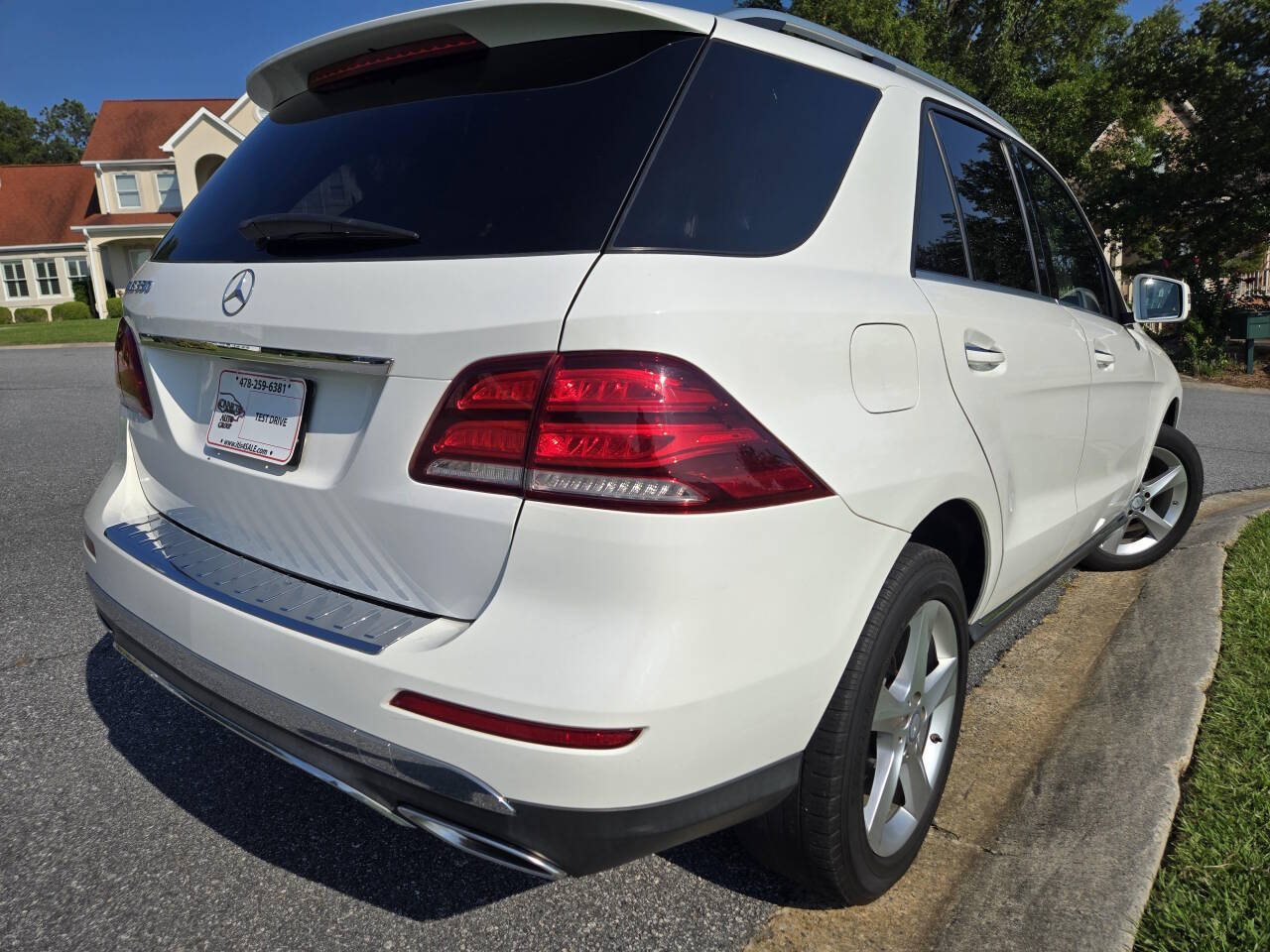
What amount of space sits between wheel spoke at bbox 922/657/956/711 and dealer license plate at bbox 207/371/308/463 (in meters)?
1.53

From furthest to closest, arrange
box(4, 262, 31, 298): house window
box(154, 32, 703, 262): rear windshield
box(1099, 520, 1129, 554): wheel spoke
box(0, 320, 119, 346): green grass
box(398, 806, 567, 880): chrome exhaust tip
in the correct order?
→ box(4, 262, 31, 298): house window → box(0, 320, 119, 346): green grass → box(1099, 520, 1129, 554): wheel spoke → box(154, 32, 703, 262): rear windshield → box(398, 806, 567, 880): chrome exhaust tip

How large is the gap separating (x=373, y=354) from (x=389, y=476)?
0.22m

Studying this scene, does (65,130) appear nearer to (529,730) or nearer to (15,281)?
(15,281)

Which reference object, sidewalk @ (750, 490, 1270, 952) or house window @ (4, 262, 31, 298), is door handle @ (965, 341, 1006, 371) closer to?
sidewalk @ (750, 490, 1270, 952)

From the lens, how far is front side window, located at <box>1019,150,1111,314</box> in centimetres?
307

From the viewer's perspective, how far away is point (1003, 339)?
2.32 meters

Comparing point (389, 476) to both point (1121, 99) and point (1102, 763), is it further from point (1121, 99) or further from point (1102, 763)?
point (1121, 99)

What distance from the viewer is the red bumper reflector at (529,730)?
55.2 inches

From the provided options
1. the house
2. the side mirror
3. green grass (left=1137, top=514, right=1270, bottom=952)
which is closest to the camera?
green grass (left=1137, top=514, right=1270, bottom=952)

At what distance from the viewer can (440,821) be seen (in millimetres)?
1550

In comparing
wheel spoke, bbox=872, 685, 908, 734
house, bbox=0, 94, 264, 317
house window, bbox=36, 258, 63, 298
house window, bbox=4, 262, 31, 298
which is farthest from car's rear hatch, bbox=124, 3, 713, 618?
house window, bbox=4, 262, 31, 298

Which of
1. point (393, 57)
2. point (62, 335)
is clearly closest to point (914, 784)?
point (393, 57)

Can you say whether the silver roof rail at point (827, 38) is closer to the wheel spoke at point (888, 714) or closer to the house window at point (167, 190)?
the wheel spoke at point (888, 714)

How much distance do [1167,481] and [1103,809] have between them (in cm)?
254
